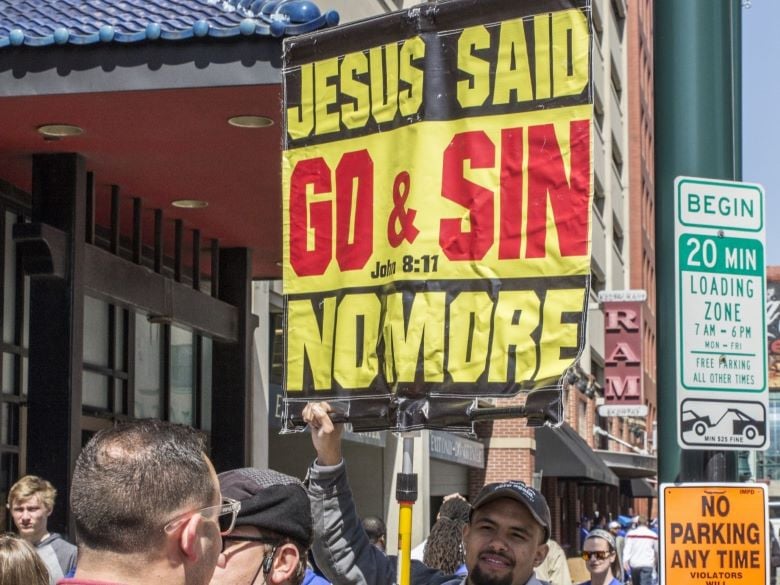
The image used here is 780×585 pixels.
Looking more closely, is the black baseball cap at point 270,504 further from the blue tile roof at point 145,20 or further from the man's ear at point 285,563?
the blue tile roof at point 145,20

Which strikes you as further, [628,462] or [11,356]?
[628,462]

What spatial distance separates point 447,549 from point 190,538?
6.38 meters

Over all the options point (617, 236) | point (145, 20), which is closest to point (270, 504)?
point (145, 20)

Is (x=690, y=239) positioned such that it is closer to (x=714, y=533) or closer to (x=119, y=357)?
(x=714, y=533)

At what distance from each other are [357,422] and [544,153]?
3.47ft

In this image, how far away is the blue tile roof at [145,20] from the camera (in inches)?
344

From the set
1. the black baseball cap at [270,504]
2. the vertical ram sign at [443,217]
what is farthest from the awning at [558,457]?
the black baseball cap at [270,504]

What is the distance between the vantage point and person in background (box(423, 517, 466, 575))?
872 centimetres

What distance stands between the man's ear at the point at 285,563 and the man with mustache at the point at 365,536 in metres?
0.78

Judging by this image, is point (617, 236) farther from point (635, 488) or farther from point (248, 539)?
point (248, 539)

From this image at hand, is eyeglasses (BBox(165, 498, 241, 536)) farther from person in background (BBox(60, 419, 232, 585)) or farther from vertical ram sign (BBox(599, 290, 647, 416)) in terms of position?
vertical ram sign (BBox(599, 290, 647, 416))

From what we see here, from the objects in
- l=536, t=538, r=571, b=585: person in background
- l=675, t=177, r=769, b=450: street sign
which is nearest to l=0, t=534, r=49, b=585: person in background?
l=675, t=177, r=769, b=450: street sign

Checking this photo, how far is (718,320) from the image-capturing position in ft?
18.0

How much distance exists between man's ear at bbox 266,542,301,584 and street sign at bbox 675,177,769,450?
2110 mm
